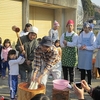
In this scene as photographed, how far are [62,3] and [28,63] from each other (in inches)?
329

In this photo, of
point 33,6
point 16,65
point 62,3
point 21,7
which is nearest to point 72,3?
point 62,3

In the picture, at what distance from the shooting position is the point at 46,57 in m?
4.15

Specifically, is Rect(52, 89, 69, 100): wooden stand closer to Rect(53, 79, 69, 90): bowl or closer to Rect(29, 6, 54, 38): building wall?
Rect(53, 79, 69, 90): bowl

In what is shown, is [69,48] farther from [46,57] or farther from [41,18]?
A: [41,18]

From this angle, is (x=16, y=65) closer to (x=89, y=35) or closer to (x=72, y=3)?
(x=89, y=35)

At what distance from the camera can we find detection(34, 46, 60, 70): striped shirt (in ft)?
13.4

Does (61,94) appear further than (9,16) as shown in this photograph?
No

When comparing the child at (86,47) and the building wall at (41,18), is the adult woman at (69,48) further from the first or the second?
the building wall at (41,18)

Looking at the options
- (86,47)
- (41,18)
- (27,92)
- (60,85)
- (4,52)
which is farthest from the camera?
(41,18)

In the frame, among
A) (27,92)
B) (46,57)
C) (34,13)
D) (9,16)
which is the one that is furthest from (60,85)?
(34,13)

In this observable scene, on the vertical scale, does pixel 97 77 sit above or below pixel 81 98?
below

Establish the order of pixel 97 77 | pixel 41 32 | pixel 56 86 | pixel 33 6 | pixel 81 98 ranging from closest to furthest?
pixel 81 98
pixel 56 86
pixel 97 77
pixel 33 6
pixel 41 32

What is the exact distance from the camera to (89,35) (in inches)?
214

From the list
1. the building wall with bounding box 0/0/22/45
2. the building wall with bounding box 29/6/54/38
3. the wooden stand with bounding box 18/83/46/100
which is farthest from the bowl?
the building wall with bounding box 29/6/54/38
